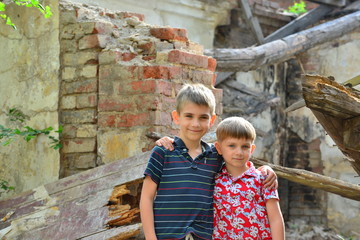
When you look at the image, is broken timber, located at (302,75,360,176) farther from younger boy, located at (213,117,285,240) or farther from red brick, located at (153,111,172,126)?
red brick, located at (153,111,172,126)

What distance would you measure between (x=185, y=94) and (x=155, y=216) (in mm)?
586

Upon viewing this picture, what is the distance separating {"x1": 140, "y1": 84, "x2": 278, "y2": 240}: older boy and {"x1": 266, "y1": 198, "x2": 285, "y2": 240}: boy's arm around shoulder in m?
0.26

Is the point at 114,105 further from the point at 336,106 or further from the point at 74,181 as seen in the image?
the point at 336,106

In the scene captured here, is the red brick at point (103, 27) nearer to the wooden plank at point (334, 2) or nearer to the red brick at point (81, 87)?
the red brick at point (81, 87)

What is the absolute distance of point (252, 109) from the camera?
8.09 meters

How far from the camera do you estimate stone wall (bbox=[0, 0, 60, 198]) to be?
4441 millimetres

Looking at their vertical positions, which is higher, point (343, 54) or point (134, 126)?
point (343, 54)

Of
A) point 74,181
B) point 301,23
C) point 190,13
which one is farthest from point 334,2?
point 74,181

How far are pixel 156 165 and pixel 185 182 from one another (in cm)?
15

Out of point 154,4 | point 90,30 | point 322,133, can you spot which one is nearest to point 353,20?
point 322,133

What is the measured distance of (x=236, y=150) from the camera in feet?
8.62

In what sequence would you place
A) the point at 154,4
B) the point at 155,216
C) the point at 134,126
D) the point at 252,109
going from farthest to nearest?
1. the point at 252,109
2. the point at 154,4
3. the point at 134,126
4. the point at 155,216

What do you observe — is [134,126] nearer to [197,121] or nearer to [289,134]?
[197,121]

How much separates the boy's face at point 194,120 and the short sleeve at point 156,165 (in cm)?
15
